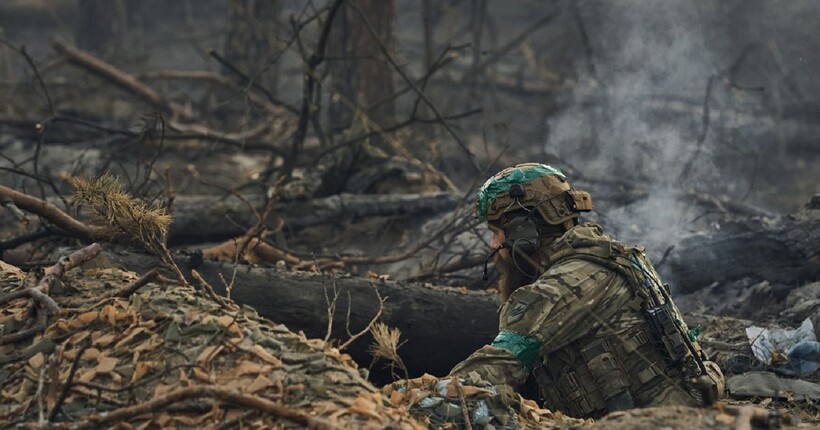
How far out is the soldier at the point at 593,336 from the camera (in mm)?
3861

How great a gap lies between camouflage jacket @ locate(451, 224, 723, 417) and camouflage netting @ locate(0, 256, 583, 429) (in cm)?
31

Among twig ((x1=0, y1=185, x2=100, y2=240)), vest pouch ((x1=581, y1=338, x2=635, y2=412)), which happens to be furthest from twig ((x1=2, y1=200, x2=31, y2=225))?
vest pouch ((x1=581, y1=338, x2=635, y2=412))

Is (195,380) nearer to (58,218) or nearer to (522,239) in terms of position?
(522,239)

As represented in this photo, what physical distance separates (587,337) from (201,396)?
1614mm

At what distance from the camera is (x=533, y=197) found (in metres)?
4.27

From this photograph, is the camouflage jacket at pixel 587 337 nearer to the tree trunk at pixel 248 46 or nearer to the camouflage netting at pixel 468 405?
the camouflage netting at pixel 468 405

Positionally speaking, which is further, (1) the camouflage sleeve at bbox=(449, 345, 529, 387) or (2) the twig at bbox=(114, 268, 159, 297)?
(1) the camouflage sleeve at bbox=(449, 345, 529, 387)

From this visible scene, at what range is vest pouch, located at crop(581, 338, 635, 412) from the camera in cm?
400

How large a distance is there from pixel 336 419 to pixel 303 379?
0.20 meters

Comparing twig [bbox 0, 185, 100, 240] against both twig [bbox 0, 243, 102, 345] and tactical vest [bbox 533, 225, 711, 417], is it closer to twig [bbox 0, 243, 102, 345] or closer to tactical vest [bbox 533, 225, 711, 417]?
twig [bbox 0, 243, 102, 345]

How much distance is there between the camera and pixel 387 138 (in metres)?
8.23

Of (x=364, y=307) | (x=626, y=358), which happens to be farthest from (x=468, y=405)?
A: (x=364, y=307)

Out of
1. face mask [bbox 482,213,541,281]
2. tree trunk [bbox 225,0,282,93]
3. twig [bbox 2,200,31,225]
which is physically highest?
tree trunk [bbox 225,0,282,93]

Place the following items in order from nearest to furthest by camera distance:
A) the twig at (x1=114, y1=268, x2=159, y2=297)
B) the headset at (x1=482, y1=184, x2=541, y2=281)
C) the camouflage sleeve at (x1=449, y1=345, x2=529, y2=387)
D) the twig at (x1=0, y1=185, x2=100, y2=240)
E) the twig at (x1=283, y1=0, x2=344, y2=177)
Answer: the twig at (x1=114, y1=268, x2=159, y2=297)
the camouflage sleeve at (x1=449, y1=345, x2=529, y2=387)
the headset at (x1=482, y1=184, x2=541, y2=281)
the twig at (x1=0, y1=185, x2=100, y2=240)
the twig at (x1=283, y1=0, x2=344, y2=177)
